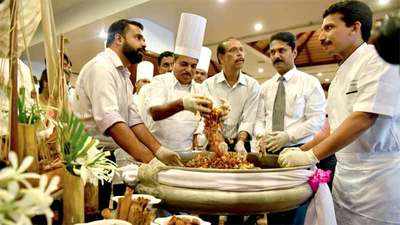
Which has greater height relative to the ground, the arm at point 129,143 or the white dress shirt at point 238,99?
the white dress shirt at point 238,99

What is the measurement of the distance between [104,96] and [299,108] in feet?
5.41

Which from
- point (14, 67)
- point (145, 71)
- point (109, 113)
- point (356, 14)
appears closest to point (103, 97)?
point (109, 113)

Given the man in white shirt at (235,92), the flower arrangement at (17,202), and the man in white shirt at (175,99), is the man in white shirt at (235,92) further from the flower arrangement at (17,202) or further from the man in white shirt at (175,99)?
the flower arrangement at (17,202)

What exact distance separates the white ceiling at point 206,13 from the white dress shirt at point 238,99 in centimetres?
230

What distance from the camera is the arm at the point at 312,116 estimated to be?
2637 millimetres

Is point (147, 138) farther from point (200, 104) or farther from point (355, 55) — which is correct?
point (355, 55)

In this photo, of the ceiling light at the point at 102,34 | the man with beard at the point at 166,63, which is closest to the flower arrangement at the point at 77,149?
the man with beard at the point at 166,63

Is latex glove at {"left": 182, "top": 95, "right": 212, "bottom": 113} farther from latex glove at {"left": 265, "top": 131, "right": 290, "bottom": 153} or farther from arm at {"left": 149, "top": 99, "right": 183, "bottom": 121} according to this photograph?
latex glove at {"left": 265, "top": 131, "right": 290, "bottom": 153}

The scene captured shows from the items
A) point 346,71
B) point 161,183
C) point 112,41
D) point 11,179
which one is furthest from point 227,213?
point 112,41

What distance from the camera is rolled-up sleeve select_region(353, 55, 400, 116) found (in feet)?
4.92

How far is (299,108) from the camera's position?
2.80 meters

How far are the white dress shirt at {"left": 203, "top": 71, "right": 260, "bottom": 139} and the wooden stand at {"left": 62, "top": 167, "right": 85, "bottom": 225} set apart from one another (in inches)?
75.9

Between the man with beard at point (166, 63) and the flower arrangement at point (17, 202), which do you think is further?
the man with beard at point (166, 63)

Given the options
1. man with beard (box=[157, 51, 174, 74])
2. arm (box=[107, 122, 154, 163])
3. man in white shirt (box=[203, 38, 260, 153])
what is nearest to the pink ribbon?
arm (box=[107, 122, 154, 163])
